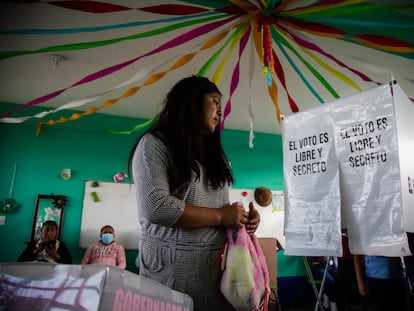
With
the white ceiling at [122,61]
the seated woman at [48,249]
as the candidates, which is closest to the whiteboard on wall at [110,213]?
the seated woman at [48,249]

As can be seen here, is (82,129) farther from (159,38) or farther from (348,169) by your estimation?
(348,169)

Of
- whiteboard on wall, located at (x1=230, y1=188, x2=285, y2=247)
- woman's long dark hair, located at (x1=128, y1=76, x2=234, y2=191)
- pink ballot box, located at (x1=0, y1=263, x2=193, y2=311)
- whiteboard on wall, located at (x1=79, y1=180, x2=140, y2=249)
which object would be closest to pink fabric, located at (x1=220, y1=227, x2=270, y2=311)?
woman's long dark hair, located at (x1=128, y1=76, x2=234, y2=191)

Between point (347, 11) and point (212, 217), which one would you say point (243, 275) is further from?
point (347, 11)

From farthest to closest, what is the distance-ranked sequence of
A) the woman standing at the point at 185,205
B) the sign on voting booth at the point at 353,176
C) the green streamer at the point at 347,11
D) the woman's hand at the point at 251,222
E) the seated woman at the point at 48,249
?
the seated woman at the point at 48,249
the green streamer at the point at 347,11
the sign on voting booth at the point at 353,176
the woman's hand at the point at 251,222
the woman standing at the point at 185,205

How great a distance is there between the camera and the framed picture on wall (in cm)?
414

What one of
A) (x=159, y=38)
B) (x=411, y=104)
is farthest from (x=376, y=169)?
(x=159, y=38)

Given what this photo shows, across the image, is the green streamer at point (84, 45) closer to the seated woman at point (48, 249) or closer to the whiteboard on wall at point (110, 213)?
the seated woman at point (48, 249)

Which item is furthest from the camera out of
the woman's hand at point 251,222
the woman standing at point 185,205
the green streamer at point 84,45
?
the green streamer at point 84,45

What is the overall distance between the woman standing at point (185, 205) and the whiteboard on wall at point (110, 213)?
3.60 metres

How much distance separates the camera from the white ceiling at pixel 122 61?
2492 mm

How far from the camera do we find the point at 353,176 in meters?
1.23

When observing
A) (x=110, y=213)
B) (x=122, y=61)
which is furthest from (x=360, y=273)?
(x=110, y=213)

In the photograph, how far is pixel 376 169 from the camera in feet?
3.79

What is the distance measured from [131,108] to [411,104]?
12.1 feet
